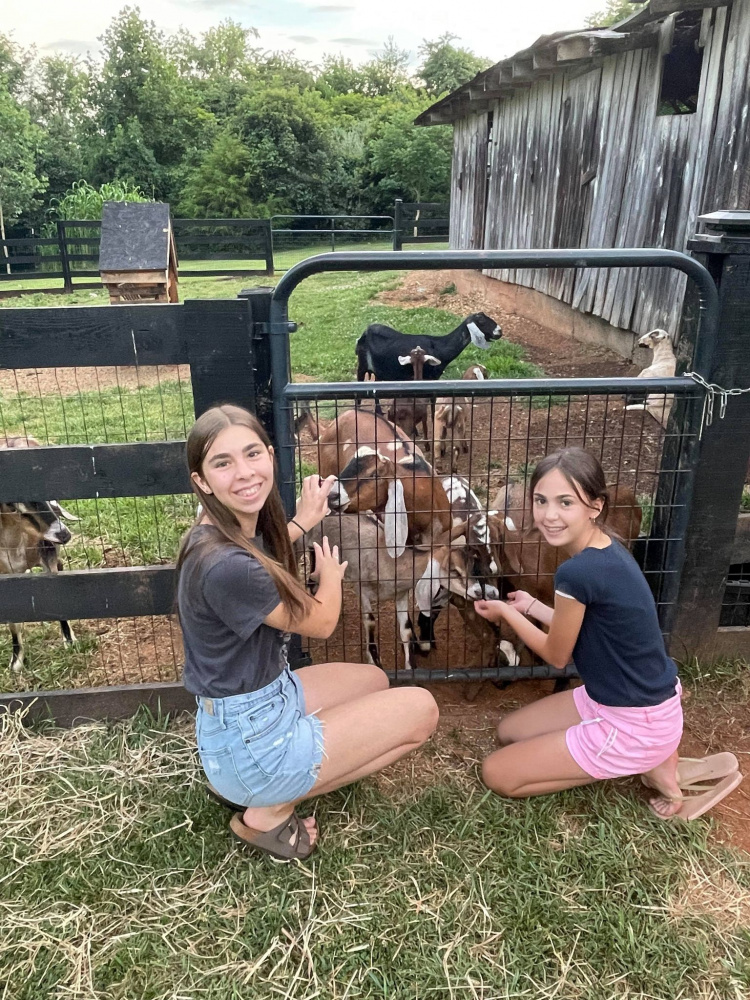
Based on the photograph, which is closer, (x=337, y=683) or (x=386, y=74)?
(x=337, y=683)

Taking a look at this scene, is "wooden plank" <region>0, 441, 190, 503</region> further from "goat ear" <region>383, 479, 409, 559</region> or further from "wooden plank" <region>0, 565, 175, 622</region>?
"goat ear" <region>383, 479, 409, 559</region>

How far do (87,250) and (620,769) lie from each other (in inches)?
872

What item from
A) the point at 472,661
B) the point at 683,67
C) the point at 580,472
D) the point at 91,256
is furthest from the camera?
the point at 91,256

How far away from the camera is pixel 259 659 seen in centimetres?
231

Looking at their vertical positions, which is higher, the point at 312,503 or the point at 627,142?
the point at 627,142

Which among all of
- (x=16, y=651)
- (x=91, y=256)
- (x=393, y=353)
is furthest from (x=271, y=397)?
(x=91, y=256)

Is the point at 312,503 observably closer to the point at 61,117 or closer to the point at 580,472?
the point at 580,472

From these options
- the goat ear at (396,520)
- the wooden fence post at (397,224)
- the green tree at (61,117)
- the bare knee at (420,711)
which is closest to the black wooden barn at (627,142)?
the goat ear at (396,520)

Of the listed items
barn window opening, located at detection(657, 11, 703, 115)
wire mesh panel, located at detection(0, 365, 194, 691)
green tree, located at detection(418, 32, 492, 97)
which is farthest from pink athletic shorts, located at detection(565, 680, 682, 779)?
green tree, located at detection(418, 32, 492, 97)

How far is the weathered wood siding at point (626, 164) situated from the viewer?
6.94 meters

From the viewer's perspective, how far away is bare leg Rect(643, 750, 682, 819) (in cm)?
264

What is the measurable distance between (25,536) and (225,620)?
2.03 metres

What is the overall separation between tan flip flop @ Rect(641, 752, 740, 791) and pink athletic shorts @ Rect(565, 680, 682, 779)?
0.71 feet

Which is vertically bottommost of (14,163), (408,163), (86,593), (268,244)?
(86,593)
